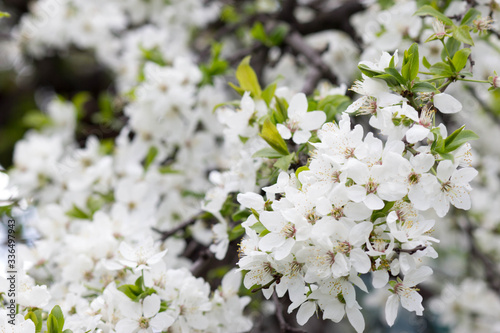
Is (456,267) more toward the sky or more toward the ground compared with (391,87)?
more toward the ground

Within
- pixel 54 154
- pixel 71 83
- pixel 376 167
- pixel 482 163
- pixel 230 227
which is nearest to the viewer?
pixel 376 167

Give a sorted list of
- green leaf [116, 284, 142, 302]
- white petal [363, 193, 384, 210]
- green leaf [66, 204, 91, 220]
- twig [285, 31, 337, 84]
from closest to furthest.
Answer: white petal [363, 193, 384, 210]
green leaf [116, 284, 142, 302]
green leaf [66, 204, 91, 220]
twig [285, 31, 337, 84]

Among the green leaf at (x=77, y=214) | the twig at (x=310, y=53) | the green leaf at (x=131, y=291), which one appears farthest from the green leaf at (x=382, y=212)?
the green leaf at (x=77, y=214)

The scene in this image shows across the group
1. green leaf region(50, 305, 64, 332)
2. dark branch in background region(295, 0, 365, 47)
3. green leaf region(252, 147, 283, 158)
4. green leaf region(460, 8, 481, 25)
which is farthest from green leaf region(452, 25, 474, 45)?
green leaf region(50, 305, 64, 332)

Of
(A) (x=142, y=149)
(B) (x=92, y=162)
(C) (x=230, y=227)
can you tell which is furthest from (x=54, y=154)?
(C) (x=230, y=227)

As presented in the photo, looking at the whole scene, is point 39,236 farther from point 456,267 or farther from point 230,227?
point 456,267

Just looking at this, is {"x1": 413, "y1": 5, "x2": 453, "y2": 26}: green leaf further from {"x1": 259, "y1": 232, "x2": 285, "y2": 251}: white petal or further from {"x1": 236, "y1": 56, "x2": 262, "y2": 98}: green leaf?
{"x1": 259, "y1": 232, "x2": 285, "y2": 251}: white petal

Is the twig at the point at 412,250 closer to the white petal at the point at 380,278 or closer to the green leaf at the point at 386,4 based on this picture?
the white petal at the point at 380,278

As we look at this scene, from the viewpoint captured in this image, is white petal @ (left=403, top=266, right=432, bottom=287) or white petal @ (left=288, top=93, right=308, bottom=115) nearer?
white petal @ (left=403, top=266, right=432, bottom=287)
